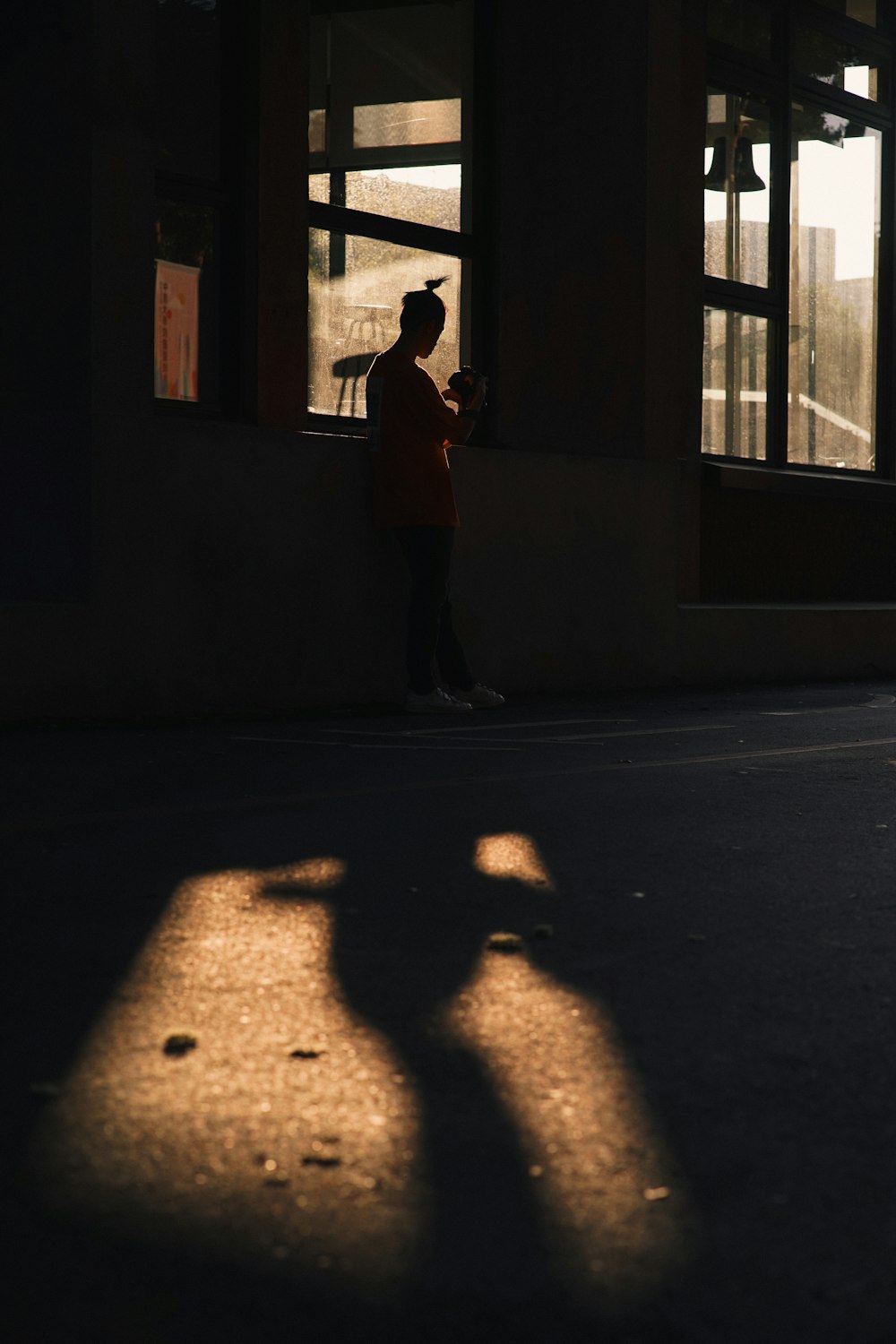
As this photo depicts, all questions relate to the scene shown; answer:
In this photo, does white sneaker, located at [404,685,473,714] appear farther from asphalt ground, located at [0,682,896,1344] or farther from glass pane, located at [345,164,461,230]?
glass pane, located at [345,164,461,230]

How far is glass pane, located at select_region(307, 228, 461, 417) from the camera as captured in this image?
40.9 ft

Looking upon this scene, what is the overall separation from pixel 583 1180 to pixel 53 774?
15.5 feet

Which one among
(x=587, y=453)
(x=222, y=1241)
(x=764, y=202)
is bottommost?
(x=222, y=1241)

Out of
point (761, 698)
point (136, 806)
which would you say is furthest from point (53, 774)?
point (761, 698)

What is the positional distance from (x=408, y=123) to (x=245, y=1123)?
11.3 metres

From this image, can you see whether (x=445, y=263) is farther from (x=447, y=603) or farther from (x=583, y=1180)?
(x=583, y=1180)

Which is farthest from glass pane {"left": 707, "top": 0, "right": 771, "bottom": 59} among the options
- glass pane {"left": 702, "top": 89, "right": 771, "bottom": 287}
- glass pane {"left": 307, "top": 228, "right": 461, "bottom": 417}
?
glass pane {"left": 307, "top": 228, "right": 461, "bottom": 417}

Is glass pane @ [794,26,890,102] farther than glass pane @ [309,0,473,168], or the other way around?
glass pane @ [794,26,890,102]

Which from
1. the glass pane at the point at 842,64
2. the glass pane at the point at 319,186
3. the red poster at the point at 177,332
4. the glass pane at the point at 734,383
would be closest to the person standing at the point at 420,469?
the red poster at the point at 177,332

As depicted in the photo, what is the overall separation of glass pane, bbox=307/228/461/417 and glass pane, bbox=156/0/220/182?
121 centimetres

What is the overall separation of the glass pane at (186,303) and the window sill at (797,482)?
5.18 meters

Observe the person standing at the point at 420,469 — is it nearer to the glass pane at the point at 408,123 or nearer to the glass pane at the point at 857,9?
the glass pane at the point at 408,123

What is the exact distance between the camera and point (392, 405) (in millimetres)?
10180

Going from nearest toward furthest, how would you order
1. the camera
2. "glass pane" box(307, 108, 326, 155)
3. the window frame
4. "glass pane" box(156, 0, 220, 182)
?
the camera → "glass pane" box(156, 0, 220, 182) → "glass pane" box(307, 108, 326, 155) → the window frame
